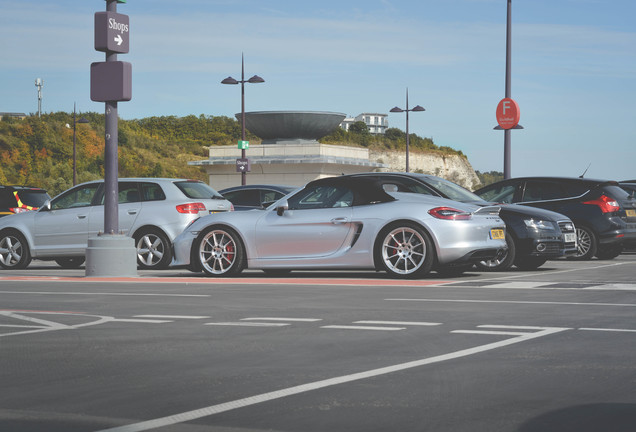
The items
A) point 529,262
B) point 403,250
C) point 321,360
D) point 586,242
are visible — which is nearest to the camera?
point 321,360

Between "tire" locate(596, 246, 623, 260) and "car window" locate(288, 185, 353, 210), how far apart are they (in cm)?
677

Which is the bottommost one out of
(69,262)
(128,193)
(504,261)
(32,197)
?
(69,262)

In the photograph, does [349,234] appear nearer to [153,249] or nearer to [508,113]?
[153,249]

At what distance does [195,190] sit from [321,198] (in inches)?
150

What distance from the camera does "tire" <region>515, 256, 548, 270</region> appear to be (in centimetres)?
1478

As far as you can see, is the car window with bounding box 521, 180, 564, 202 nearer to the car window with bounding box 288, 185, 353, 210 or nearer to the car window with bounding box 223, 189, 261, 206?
the car window with bounding box 223, 189, 261, 206

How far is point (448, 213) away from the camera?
12.7m

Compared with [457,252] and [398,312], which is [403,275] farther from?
[398,312]

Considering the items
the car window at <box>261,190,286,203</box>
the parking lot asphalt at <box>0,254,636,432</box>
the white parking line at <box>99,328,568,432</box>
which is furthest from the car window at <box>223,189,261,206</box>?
the white parking line at <box>99,328,568,432</box>

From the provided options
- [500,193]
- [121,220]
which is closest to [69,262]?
[121,220]

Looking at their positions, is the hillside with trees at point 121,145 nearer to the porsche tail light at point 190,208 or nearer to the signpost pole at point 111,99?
the porsche tail light at point 190,208

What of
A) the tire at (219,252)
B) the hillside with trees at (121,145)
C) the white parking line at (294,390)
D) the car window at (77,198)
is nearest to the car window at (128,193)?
the car window at (77,198)

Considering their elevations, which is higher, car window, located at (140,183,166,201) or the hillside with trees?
the hillside with trees

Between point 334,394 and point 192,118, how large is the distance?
104 meters
